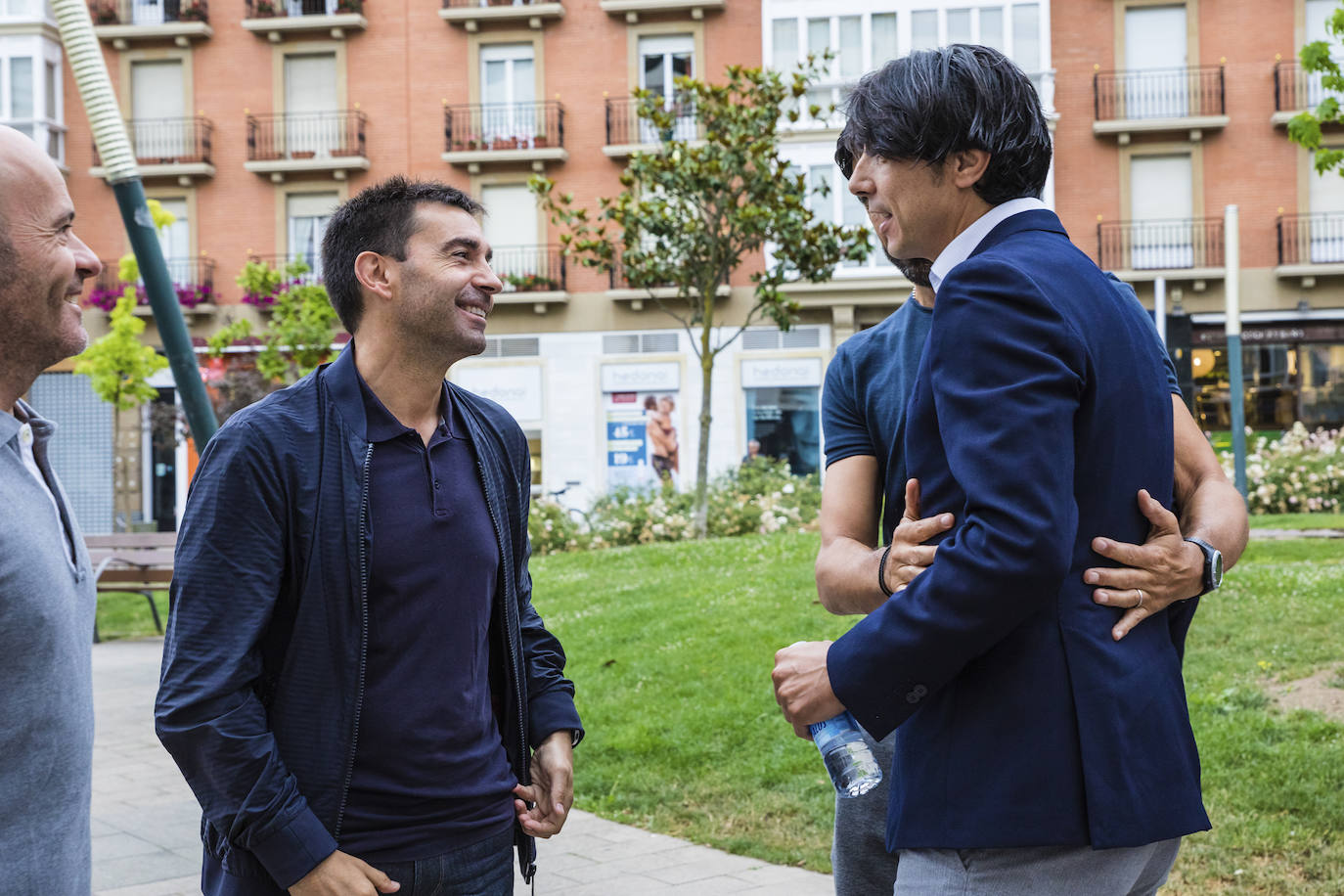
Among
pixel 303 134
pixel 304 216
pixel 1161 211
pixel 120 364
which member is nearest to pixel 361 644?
pixel 120 364

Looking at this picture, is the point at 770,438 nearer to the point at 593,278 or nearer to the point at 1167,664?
the point at 593,278

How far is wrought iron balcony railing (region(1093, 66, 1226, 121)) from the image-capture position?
29578 mm

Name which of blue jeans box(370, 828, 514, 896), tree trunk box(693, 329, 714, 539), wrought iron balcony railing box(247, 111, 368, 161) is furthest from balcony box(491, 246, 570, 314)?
blue jeans box(370, 828, 514, 896)

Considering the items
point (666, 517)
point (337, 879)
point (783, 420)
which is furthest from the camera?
point (783, 420)

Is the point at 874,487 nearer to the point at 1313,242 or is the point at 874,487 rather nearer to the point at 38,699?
the point at 38,699

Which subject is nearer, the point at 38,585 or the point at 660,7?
the point at 38,585

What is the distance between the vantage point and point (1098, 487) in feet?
6.46

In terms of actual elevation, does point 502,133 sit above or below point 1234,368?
above

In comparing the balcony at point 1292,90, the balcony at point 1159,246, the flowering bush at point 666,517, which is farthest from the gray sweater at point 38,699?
the balcony at point 1292,90

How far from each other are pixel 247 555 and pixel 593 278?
96.1 ft

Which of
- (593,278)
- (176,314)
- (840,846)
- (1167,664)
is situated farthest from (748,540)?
(593,278)

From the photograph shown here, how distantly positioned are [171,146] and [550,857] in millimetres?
30765

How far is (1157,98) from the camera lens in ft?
97.6

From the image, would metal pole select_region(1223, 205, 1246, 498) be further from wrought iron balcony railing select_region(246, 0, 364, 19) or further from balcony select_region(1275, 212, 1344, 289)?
wrought iron balcony railing select_region(246, 0, 364, 19)
